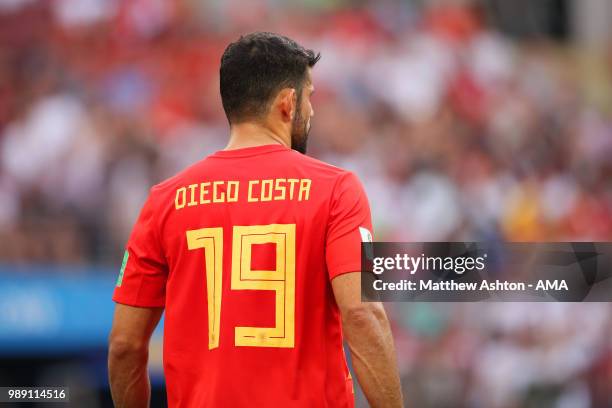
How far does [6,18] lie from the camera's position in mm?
9938

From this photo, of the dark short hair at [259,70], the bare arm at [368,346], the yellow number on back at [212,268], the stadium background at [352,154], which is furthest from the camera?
the stadium background at [352,154]

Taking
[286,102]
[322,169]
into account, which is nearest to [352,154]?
[286,102]

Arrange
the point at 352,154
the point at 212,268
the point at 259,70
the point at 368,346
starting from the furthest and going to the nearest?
the point at 352,154 → the point at 259,70 → the point at 212,268 → the point at 368,346

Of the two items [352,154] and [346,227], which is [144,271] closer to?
[346,227]

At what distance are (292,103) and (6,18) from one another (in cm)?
740

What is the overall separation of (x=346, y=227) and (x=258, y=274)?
0.28 meters

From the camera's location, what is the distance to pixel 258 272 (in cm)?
301

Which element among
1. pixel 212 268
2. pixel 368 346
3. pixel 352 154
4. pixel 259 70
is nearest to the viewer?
pixel 368 346

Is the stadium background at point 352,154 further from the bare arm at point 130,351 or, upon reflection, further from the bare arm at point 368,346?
the bare arm at point 368,346

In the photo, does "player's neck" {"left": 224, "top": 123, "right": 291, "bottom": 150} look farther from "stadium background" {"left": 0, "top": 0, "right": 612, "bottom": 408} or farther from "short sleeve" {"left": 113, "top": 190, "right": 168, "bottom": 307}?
"stadium background" {"left": 0, "top": 0, "right": 612, "bottom": 408}

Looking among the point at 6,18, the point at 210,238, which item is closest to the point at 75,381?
the point at 6,18

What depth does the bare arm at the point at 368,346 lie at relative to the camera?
291 centimetres

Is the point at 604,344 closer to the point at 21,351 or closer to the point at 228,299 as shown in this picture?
the point at 21,351

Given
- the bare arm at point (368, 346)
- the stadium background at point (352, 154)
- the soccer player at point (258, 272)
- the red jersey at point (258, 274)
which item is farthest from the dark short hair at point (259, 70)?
the stadium background at point (352, 154)
